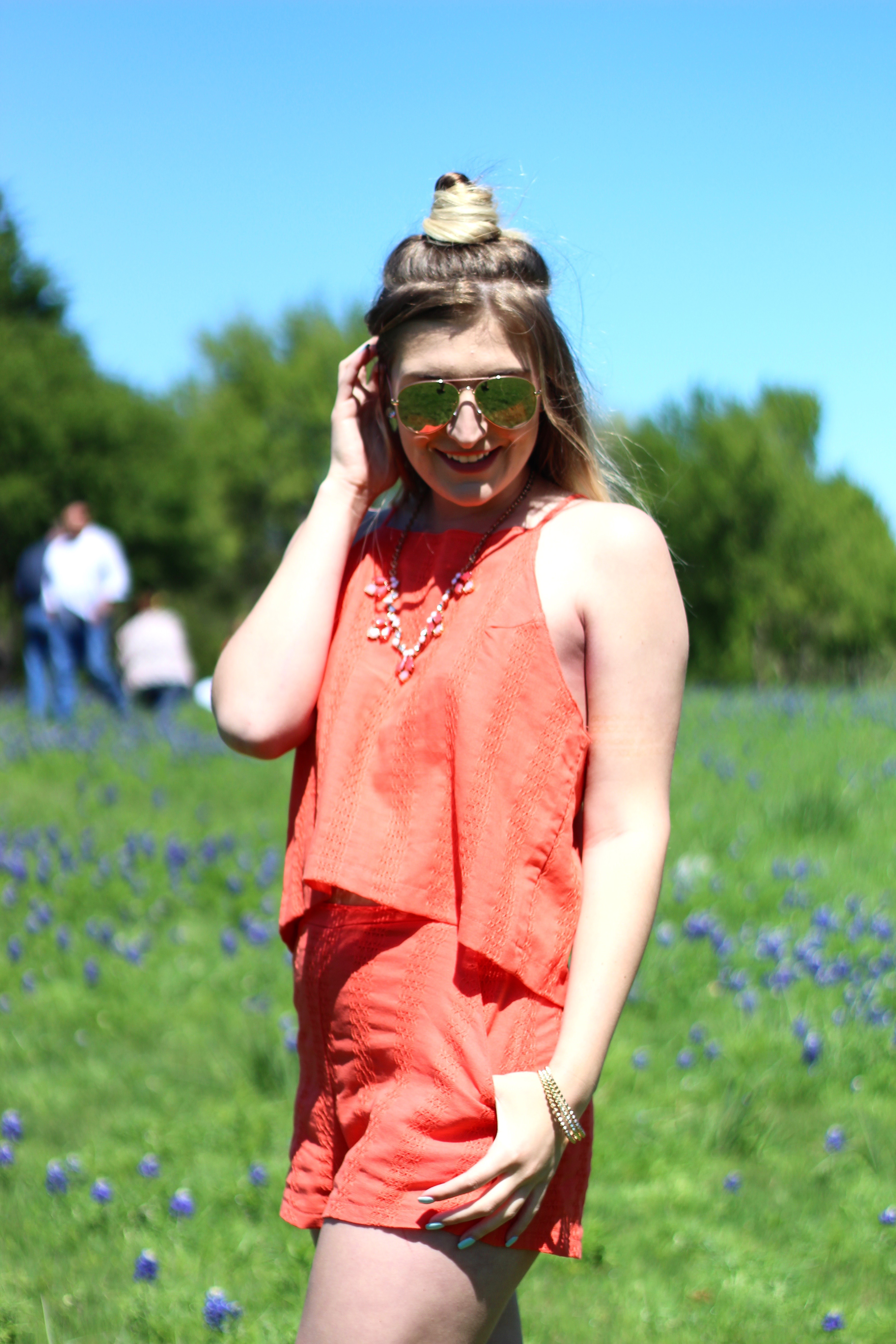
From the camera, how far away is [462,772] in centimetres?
173

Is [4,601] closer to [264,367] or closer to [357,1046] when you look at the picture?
[264,367]

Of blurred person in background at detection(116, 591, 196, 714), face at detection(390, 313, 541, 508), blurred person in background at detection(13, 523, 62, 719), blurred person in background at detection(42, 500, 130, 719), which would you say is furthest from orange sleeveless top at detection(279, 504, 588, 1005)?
blurred person in background at detection(116, 591, 196, 714)

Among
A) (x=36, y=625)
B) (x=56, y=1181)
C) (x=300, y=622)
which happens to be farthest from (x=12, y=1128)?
(x=36, y=625)

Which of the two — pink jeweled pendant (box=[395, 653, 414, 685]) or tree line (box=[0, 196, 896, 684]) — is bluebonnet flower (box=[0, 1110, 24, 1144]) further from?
tree line (box=[0, 196, 896, 684])

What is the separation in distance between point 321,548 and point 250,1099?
8.72 feet

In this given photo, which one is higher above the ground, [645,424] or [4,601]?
[645,424]

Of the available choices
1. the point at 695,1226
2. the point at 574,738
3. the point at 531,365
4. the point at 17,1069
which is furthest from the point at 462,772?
the point at 17,1069

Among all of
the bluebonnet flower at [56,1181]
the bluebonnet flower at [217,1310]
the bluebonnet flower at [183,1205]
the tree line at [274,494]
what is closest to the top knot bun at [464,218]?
the bluebonnet flower at [217,1310]

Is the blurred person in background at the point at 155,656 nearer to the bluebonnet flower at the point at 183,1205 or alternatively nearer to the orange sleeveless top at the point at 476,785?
the bluebonnet flower at the point at 183,1205

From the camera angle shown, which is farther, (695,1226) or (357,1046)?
(695,1226)

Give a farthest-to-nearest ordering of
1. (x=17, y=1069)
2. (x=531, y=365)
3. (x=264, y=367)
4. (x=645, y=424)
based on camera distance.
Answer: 1. (x=264, y=367)
2. (x=645, y=424)
3. (x=17, y=1069)
4. (x=531, y=365)

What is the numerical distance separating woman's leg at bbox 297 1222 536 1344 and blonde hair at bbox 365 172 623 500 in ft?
3.74

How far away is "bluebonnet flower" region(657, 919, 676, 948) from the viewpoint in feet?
16.1

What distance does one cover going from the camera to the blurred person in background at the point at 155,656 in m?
12.7
